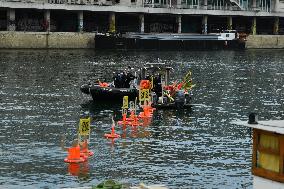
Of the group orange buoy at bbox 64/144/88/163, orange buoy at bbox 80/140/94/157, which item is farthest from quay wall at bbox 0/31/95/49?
orange buoy at bbox 64/144/88/163

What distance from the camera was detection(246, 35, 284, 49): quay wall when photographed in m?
180

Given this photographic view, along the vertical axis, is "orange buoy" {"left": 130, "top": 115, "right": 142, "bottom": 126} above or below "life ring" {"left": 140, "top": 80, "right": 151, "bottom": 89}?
below

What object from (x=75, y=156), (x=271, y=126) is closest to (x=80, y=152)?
(x=75, y=156)

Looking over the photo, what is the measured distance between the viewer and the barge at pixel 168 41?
512ft

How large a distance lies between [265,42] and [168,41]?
2961 centimetres

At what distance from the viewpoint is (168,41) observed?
162m

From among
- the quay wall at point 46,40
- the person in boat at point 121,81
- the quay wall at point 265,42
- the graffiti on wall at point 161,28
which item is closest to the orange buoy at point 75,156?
the person in boat at point 121,81

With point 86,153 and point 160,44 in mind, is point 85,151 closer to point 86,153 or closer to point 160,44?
point 86,153

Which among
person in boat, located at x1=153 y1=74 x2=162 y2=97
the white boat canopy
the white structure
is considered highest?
the white boat canopy

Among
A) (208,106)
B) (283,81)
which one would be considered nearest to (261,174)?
(208,106)

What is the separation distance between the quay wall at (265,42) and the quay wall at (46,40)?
1527 inches

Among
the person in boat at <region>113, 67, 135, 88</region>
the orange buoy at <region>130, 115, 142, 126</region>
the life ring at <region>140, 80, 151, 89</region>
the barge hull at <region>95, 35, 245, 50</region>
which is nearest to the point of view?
the orange buoy at <region>130, 115, 142, 126</region>

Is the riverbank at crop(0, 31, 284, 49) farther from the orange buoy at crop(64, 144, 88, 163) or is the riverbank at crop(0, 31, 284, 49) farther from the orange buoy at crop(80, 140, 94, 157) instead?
the orange buoy at crop(64, 144, 88, 163)

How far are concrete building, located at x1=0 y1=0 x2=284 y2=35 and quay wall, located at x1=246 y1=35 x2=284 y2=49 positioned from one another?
652 cm
